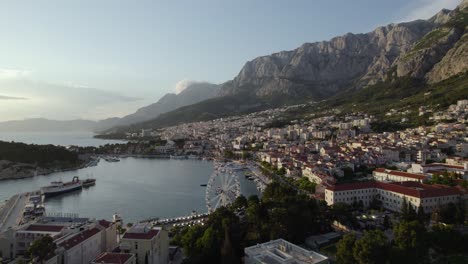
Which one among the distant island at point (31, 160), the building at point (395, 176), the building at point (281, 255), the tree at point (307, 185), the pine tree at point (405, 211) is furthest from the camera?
the distant island at point (31, 160)

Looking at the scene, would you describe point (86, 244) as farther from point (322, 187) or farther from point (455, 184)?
point (455, 184)

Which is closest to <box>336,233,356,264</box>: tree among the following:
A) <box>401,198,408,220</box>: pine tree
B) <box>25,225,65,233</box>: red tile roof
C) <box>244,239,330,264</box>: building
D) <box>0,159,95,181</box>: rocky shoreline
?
<box>244,239,330,264</box>: building

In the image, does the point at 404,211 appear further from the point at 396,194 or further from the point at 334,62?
the point at 334,62

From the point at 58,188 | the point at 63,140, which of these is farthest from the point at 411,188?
the point at 63,140

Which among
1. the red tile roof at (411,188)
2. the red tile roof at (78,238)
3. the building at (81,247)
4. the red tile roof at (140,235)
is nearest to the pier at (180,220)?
the building at (81,247)

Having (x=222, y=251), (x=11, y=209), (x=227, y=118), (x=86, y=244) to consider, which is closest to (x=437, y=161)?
(x=222, y=251)

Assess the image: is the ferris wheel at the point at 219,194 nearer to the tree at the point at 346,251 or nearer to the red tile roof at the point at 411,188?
the red tile roof at the point at 411,188

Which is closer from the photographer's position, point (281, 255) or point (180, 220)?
point (281, 255)
